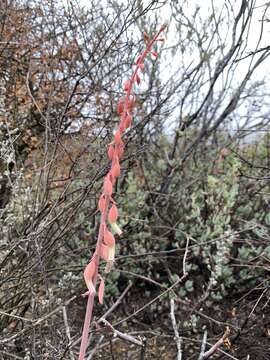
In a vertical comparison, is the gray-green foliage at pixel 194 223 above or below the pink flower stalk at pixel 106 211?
below

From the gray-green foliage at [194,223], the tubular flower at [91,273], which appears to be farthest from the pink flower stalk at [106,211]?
the gray-green foliage at [194,223]

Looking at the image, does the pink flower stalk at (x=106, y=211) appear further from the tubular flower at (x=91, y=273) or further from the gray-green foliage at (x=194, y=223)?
the gray-green foliage at (x=194, y=223)

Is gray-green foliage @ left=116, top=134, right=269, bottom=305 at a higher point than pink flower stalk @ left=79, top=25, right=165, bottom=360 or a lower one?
Answer: lower

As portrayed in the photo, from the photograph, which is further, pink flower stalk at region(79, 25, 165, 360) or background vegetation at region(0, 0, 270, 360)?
background vegetation at region(0, 0, 270, 360)

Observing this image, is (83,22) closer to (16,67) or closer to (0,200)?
(16,67)

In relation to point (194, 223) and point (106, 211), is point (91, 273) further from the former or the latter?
point (194, 223)

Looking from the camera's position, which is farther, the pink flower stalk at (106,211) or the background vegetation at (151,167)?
the background vegetation at (151,167)

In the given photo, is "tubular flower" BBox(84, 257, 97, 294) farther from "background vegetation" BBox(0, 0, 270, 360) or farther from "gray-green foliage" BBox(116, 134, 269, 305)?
"gray-green foliage" BBox(116, 134, 269, 305)

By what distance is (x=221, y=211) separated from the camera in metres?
4.36

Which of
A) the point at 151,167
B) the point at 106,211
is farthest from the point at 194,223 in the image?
the point at 106,211

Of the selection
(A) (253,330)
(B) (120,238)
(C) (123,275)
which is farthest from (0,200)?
(A) (253,330)

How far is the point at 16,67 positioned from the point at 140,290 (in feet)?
8.05

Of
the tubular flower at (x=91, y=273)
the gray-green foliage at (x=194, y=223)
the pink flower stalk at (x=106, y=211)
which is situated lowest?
the gray-green foliage at (x=194, y=223)

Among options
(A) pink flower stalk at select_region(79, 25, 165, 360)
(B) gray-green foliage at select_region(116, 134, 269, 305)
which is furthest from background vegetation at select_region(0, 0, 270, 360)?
(A) pink flower stalk at select_region(79, 25, 165, 360)
